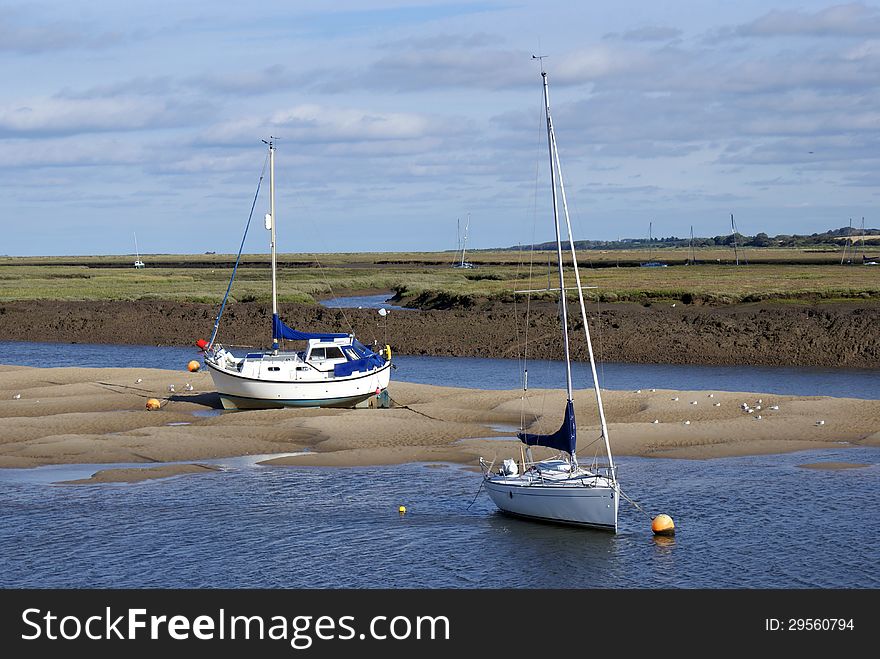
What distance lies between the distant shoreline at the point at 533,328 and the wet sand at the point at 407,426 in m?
17.2

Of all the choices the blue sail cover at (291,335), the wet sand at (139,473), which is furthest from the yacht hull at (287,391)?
the wet sand at (139,473)

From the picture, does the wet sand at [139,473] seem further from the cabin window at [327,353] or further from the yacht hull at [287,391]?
the cabin window at [327,353]

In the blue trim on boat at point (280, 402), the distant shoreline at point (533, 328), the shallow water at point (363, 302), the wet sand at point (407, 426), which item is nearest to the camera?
the wet sand at point (407, 426)

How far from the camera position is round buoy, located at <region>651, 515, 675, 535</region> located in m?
29.8

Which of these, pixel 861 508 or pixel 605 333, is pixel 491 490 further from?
pixel 605 333

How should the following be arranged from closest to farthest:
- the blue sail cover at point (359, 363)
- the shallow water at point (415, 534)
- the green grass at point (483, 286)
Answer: the shallow water at point (415, 534)
the blue sail cover at point (359, 363)
the green grass at point (483, 286)

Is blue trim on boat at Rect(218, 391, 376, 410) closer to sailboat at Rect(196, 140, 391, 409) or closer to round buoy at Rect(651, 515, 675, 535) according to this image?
sailboat at Rect(196, 140, 391, 409)

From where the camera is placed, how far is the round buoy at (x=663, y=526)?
97.6 feet

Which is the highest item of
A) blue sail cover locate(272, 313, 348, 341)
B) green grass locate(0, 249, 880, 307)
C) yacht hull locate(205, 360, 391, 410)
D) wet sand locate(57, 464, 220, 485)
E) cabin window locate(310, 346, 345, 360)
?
green grass locate(0, 249, 880, 307)

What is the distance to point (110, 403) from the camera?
177ft

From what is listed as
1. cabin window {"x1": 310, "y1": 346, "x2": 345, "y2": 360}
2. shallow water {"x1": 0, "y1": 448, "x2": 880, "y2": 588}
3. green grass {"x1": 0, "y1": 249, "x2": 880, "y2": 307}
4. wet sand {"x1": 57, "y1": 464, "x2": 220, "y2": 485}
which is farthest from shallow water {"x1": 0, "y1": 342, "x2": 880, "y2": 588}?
green grass {"x1": 0, "y1": 249, "x2": 880, "y2": 307}

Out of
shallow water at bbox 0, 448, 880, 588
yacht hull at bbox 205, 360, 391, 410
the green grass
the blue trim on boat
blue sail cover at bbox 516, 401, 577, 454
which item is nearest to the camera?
shallow water at bbox 0, 448, 880, 588

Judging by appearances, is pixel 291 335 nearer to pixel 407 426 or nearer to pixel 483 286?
pixel 407 426

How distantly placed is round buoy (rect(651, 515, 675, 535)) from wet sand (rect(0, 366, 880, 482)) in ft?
34.8
